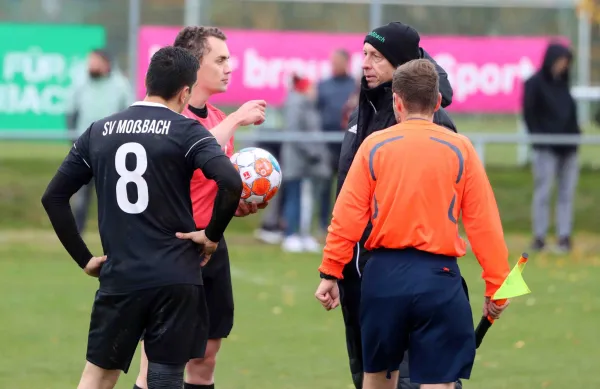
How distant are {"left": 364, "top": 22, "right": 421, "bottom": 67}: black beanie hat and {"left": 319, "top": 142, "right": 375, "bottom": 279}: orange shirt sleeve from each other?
68 centimetres

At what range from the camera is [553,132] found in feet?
48.4

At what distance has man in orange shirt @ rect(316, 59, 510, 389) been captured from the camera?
532 centimetres

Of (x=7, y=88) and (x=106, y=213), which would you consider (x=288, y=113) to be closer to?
(x=7, y=88)

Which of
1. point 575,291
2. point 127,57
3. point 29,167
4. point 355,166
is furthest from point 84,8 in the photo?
point 355,166

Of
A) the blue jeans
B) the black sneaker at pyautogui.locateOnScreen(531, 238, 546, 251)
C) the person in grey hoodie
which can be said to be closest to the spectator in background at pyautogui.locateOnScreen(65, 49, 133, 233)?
the person in grey hoodie

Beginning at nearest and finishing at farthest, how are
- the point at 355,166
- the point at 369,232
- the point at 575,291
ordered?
the point at 355,166 → the point at 369,232 → the point at 575,291

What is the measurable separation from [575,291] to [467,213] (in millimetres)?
6307

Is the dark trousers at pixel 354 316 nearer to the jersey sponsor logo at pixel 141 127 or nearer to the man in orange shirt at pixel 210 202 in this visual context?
the man in orange shirt at pixel 210 202

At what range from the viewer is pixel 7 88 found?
50.5ft

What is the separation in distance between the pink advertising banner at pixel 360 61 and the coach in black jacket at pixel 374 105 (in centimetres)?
1005

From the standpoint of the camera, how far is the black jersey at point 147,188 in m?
5.31

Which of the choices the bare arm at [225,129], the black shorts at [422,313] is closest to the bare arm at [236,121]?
the bare arm at [225,129]

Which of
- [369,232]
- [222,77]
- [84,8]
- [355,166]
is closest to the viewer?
[355,166]

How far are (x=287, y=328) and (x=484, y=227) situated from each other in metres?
4.33
